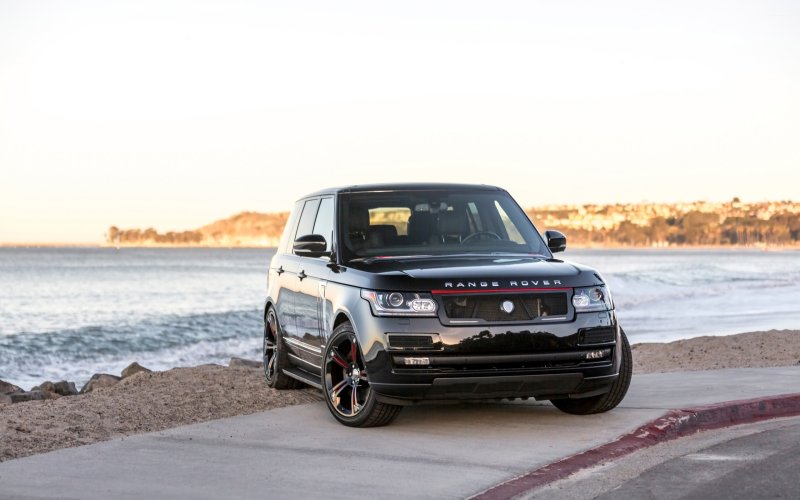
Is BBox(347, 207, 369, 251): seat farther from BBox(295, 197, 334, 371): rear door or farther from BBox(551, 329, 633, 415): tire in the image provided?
BBox(551, 329, 633, 415): tire

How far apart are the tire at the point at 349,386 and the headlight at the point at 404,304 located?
460 mm

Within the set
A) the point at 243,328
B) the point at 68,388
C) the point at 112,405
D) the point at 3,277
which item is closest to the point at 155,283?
the point at 3,277

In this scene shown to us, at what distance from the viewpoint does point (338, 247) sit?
9.84 meters

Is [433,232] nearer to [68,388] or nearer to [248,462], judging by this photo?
[248,462]

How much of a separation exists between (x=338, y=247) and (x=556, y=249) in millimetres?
1932

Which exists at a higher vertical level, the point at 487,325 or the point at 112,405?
the point at 487,325

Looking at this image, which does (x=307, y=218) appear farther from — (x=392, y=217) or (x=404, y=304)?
(x=404, y=304)

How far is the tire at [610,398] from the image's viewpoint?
9406 millimetres

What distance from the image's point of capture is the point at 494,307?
861 centimetres

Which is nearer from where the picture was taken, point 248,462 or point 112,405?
point 248,462

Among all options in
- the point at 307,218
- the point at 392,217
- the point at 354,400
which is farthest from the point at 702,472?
the point at 307,218

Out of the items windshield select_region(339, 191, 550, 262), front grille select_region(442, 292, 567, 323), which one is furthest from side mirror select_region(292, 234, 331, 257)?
front grille select_region(442, 292, 567, 323)

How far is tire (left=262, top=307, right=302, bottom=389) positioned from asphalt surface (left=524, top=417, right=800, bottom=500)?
13.9 feet

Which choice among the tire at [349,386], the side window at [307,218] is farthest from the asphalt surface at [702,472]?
the side window at [307,218]
